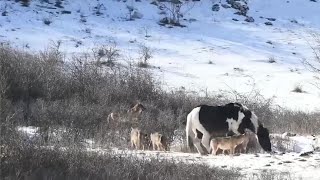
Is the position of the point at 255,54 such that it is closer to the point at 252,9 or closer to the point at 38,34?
the point at 252,9

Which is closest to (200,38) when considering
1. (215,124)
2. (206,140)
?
(215,124)

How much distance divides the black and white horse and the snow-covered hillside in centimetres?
676

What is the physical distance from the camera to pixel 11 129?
6.92 meters

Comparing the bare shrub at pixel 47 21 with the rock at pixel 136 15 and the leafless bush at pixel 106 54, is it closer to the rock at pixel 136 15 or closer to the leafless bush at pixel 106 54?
the leafless bush at pixel 106 54

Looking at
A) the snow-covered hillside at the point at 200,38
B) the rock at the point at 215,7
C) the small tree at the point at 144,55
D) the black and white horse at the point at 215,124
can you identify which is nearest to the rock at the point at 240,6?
the snow-covered hillside at the point at 200,38

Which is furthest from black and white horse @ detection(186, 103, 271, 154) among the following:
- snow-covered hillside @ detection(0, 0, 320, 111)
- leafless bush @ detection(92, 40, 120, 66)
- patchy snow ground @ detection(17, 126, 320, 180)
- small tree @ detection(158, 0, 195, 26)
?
small tree @ detection(158, 0, 195, 26)

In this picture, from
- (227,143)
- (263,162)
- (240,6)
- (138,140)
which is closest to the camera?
(263,162)

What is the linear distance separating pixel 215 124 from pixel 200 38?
13.9 metres

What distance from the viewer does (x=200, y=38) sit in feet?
78.9

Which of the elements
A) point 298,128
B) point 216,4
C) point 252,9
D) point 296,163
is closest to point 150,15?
point 216,4

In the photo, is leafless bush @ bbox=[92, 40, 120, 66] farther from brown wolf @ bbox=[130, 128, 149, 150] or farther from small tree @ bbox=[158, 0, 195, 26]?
brown wolf @ bbox=[130, 128, 149, 150]

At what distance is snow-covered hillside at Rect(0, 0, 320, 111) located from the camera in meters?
19.6

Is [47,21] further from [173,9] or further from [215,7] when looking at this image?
[215,7]

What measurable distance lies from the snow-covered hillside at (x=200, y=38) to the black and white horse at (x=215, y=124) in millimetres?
6755
